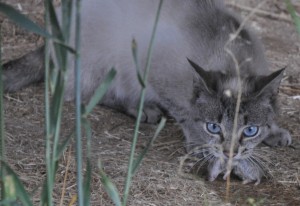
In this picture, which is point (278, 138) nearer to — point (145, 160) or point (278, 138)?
point (278, 138)

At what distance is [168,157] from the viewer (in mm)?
3381

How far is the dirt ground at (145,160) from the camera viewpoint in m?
2.91

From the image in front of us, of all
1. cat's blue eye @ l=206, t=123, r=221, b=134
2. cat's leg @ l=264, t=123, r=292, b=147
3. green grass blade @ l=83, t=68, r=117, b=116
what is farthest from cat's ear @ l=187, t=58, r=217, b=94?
green grass blade @ l=83, t=68, r=117, b=116

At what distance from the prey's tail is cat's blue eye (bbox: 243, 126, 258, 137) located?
57.1 inches

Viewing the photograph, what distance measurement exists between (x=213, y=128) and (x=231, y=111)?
142mm

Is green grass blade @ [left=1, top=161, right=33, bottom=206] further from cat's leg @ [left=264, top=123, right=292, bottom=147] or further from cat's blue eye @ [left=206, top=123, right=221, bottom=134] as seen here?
cat's leg @ [left=264, top=123, right=292, bottom=147]

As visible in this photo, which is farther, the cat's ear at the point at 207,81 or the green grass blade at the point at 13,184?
the cat's ear at the point at 207,81

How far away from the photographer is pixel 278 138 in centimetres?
354

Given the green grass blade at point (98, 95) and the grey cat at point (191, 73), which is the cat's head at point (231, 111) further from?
the green grass blade at point (98, 95)

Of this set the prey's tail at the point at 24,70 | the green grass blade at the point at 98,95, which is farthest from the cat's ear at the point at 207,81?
the green grass blade at the point at 98,95

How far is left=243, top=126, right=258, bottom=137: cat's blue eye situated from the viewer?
3.16 m

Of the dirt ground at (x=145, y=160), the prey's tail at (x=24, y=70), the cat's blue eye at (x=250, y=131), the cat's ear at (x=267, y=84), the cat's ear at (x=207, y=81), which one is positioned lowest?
the dirt ground at (x=145, y=160)

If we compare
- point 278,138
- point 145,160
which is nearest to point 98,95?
point 145,160

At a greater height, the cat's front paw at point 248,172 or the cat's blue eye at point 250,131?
the cat's blue eye at point 250,131
